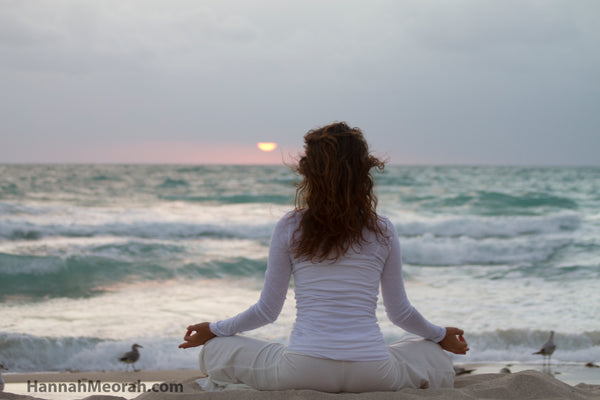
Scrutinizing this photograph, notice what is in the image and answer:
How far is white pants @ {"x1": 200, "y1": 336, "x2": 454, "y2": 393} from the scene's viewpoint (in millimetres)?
2396

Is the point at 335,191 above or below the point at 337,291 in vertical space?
above

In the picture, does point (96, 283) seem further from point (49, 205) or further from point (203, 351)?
point (49, 205)

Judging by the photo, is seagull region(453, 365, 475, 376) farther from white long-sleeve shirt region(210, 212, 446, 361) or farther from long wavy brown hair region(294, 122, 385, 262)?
long wavy brown hair region(294, 122, 385, 262)

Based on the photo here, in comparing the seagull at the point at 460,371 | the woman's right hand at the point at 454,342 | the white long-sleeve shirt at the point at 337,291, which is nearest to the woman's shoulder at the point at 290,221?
the white long-sleeve shirt at the point at 337,291

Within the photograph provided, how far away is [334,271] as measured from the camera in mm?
2371

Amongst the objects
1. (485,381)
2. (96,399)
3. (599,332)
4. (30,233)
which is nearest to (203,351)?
(96,399)

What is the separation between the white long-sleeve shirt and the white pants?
60mm

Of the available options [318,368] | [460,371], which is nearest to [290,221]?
[318,368]

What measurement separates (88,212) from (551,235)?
13913 mm

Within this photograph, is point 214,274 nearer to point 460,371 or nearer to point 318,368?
point 460,371

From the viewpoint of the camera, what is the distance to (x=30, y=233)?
13680mm

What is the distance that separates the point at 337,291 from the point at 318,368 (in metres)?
0.35

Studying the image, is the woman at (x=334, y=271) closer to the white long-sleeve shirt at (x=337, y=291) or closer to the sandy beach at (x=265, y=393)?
the white long-sleeve shirt at (x=337, y=291)

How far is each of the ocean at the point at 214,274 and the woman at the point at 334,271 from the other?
0.19 metres
